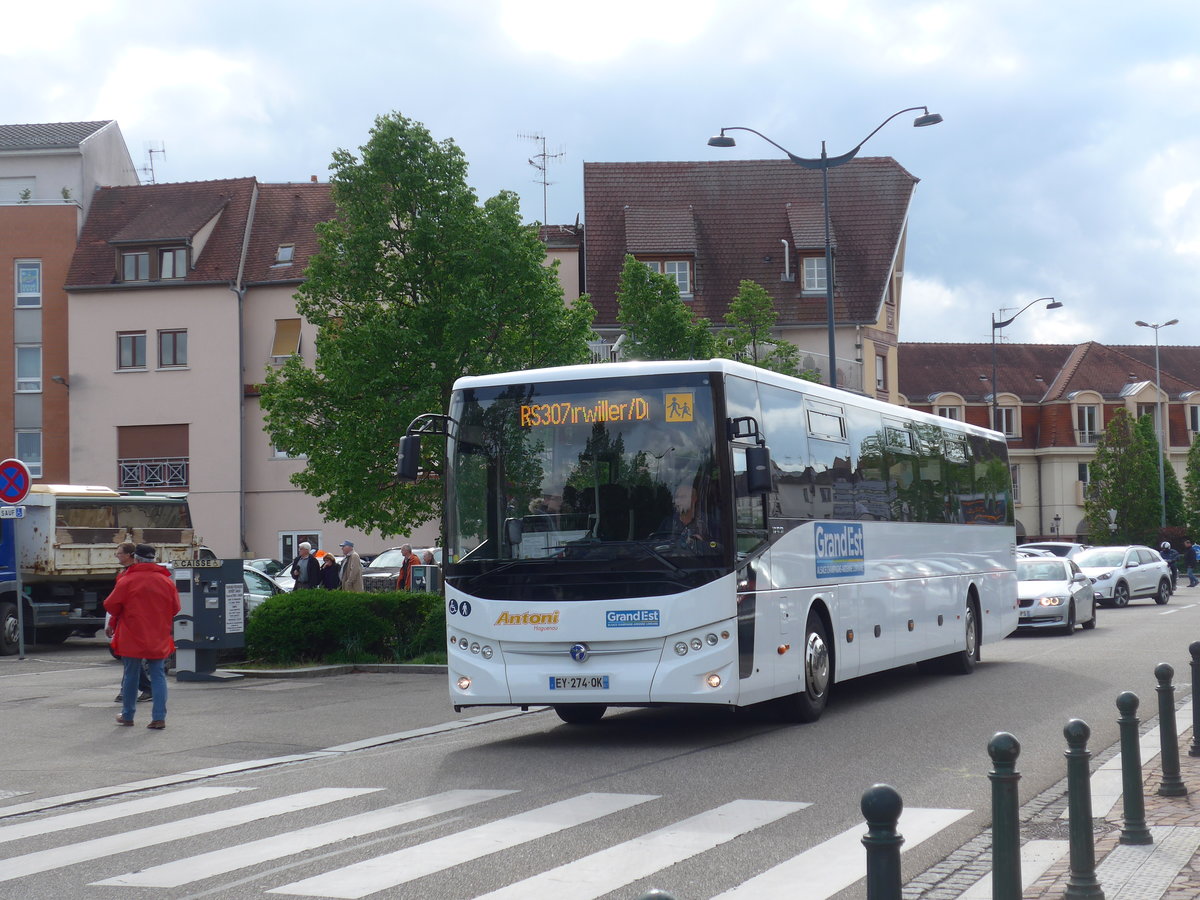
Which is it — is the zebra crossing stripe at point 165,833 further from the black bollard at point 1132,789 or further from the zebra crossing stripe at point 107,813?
the black bollard at point 1132,789

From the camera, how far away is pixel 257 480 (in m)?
53.1

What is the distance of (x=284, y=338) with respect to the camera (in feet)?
173

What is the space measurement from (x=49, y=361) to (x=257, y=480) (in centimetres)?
902

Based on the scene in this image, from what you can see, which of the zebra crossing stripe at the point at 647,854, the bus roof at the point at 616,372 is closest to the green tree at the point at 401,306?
the bus roof at the point at 616,372

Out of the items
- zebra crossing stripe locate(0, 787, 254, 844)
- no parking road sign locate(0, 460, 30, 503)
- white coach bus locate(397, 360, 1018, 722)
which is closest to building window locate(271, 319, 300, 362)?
no parking road sign locate(0, 460, 30, 503)

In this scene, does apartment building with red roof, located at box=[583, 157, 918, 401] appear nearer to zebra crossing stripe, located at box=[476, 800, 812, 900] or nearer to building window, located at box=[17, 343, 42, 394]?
building window, located at box=[17, 343, 42, 394]

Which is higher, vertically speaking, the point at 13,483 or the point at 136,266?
the point at 136,266

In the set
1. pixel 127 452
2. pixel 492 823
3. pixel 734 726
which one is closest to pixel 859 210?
pixel 127 452

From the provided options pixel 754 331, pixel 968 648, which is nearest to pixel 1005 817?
pixel 968 648

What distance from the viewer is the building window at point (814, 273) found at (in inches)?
2291

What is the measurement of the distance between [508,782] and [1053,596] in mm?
18978

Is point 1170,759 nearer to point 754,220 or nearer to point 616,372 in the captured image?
point 616,372

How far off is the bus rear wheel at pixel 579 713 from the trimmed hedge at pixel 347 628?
651 cm

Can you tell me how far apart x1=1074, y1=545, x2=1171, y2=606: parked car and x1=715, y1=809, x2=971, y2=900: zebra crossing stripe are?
31031 millimetres
